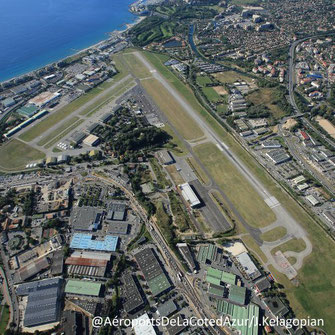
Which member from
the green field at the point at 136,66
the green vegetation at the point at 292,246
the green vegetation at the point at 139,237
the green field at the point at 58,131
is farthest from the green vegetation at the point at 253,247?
the green field at the point at 136,66

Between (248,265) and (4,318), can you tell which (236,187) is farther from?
(4,318)

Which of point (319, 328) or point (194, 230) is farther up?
point (194, 230)

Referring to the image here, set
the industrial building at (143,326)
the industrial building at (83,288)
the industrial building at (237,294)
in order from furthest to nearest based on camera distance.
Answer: the industrial building at (83,288)
the industrial building at (237,294)
the industrial building at (143,326)

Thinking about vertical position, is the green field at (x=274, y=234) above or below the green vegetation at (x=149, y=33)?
below

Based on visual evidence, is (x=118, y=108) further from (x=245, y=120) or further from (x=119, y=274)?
(x=119, y=274)

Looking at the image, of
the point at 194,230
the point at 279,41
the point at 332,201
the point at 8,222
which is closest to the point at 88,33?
the point at 279,41

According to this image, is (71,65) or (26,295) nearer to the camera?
(26,295)

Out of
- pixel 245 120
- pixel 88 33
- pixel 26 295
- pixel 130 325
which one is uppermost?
pixel 88 33

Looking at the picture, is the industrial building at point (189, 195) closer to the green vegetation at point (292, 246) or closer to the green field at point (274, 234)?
the green field at point (274, 234)
